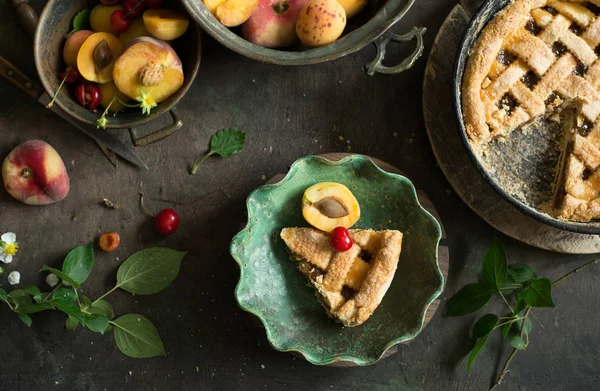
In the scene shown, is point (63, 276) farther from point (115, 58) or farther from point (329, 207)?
point (329, 207)

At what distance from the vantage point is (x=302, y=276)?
2.17m

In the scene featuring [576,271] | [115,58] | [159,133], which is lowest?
[576,271]

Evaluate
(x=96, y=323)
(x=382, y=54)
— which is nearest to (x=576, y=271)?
(x=382, y=54)

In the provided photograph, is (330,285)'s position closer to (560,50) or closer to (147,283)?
(147,283)

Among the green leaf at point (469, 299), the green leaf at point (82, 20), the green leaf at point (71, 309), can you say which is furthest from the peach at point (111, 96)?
the green leaf at point (469, 299)

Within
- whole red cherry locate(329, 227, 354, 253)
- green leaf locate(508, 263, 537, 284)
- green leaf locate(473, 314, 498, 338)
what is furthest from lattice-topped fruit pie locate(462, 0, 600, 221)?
whole red cherry locate(329, 227, 354, 253)

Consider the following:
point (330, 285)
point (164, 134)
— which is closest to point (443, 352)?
point (330, 285)

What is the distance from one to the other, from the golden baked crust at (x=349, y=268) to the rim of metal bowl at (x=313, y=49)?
59 centimetres

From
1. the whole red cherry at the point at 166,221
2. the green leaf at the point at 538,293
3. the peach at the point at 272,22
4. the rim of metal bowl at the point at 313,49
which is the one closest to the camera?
the rim of metal bowl at the point at 313,49

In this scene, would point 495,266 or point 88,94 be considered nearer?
point 88,94

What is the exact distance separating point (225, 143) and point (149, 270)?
21.4 inches

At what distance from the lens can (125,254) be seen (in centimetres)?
225

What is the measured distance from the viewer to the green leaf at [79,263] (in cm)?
215

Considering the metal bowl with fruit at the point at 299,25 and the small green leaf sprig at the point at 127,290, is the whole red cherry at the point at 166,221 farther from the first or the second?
the metal bowl with fruit at the point at 299,25
